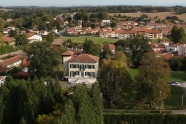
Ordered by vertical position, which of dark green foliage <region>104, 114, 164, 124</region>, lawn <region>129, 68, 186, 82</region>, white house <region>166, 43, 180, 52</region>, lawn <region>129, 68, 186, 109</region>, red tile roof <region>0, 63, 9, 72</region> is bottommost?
lawn <region>129, 68, 186, 82</region>

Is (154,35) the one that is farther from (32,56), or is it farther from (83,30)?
(32,56)

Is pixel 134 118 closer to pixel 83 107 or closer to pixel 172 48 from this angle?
pixel 83 107

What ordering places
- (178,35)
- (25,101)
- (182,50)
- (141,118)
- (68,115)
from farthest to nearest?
(178,35) < (182,50) < (141,118) < (25,101) < (68,115)

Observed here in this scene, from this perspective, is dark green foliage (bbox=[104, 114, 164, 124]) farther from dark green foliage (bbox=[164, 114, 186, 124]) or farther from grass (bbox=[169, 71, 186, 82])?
grass (bbox=[169, 71, 186, 82])

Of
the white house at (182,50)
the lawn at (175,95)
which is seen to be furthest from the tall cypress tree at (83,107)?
the white house at (182,50)

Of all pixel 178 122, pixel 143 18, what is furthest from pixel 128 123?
pixel 143 18

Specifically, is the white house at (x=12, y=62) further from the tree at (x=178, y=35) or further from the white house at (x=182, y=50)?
the tree at (x=178, y=35)

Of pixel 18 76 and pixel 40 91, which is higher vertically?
pixel 40 91

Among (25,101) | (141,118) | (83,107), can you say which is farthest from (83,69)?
(83,107)

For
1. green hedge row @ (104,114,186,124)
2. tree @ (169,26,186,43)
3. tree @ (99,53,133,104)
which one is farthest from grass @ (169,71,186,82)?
tree @ (169,26,186,43)

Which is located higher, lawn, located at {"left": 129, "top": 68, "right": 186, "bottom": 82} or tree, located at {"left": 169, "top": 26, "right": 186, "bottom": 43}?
tree, located at {"left": 169, "top": 26, "right": 186, "bottom": 43}

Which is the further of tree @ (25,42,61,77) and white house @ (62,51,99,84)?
white house @ (62,51,99,84)
